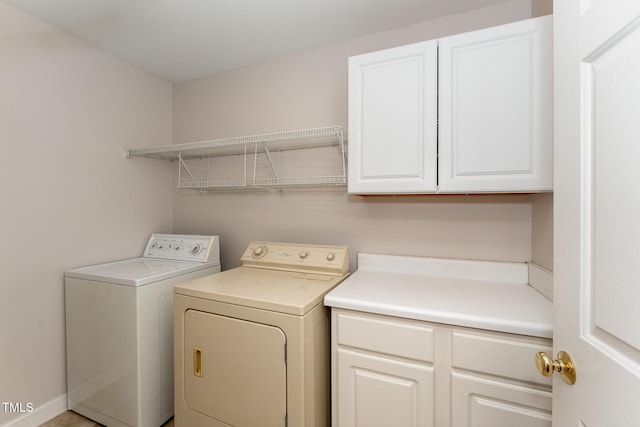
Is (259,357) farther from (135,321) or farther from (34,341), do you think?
(34,341)

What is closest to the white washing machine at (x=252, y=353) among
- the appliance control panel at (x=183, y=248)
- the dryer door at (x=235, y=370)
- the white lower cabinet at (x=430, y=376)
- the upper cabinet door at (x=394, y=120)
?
the dryer door at (x=235, y=370)

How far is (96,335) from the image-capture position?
1.72 meters

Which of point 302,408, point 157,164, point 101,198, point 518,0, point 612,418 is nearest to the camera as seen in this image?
point 612,418

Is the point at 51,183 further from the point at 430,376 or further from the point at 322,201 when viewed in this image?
the point at 430,376

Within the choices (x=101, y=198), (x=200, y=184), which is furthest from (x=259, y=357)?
(x=101, y=198)

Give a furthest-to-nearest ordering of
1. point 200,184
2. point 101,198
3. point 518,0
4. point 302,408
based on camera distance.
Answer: point 200,184
point 101,198
point 518,0
point 302,408

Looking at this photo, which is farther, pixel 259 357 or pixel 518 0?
pixel 518 0

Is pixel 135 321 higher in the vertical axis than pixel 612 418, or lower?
lower

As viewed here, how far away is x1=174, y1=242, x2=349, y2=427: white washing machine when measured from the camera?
129 centimetres

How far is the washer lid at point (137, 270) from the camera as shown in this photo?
165 cm

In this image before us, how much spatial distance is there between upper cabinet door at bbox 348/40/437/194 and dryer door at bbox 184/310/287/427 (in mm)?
917

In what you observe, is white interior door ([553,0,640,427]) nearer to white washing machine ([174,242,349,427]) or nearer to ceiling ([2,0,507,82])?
white washing machine ([174,242,349,427])

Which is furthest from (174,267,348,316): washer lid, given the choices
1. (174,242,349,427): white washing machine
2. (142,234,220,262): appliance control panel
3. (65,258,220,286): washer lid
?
(142,234,220,262): appliance control panel

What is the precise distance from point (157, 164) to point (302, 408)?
7.30 feet
